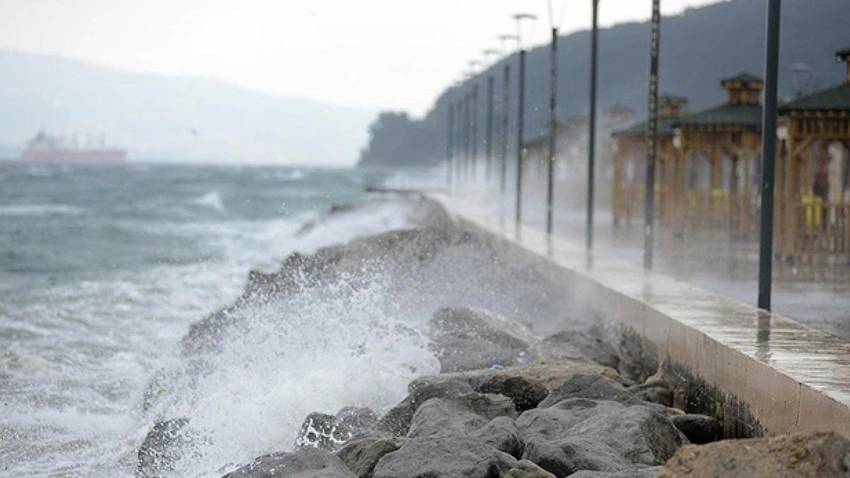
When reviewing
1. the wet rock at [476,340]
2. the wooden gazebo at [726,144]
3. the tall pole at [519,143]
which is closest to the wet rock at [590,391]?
the wet rock at [476,340]

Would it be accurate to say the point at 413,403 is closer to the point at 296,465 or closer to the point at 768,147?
the point at 296,465

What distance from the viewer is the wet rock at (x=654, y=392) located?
10.9m

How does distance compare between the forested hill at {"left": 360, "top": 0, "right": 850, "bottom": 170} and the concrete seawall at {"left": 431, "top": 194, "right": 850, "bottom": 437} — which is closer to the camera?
the concrete seawall at {"left": 431, "top": 194, "right": 850, "bottom": 437}

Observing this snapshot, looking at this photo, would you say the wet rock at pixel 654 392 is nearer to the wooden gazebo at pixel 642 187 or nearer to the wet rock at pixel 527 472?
the wet rock at pixel 527 472

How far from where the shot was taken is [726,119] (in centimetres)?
2861

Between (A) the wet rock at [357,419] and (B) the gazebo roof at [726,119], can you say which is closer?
(A) the wet rock at [357,419]

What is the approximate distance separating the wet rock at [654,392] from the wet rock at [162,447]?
3422mm

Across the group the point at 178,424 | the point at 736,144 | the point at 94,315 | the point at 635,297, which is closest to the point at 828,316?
the point at 635,297

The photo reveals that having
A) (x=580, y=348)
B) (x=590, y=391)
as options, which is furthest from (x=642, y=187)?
(x=590, y=391)

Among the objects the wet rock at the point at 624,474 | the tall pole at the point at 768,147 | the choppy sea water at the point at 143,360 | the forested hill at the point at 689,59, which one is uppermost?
the forested hill at the point at 689,59

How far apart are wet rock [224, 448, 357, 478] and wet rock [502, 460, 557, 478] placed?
3.08ft

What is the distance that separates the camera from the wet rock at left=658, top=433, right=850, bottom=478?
6.23 meters

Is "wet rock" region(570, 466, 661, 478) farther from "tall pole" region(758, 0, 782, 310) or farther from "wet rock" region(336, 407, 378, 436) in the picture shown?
"tall pole" region(758, 0, 782, 310)

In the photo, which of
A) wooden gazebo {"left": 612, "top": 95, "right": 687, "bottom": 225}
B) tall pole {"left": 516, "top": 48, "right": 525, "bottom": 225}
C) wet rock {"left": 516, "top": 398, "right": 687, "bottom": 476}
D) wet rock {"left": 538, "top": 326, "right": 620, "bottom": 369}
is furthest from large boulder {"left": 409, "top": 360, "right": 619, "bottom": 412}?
tall pole {"left": 516, "top": 48, "right": 525, "bottom": 225}
